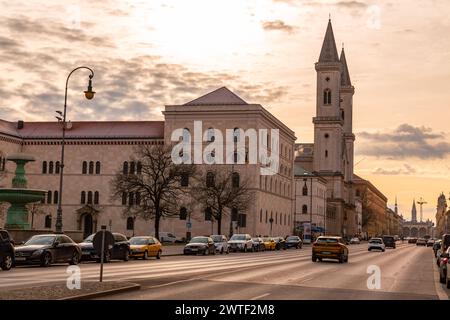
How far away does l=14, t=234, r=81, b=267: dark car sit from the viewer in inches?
1211

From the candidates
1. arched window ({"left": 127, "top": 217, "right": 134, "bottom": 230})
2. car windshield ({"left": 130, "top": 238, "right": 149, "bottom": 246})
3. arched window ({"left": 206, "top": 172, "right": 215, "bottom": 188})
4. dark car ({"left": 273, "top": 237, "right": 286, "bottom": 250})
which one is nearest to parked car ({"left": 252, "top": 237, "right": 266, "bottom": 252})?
dark car ({"left": 273, "top": 237, "right": 286, "bottom": 250})

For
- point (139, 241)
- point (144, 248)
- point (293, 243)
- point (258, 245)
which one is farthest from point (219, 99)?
point (144, 248)

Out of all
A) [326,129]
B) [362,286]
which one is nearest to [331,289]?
[362,286]

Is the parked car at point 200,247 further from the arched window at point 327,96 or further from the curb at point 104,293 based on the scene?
the arched window at point 327,96

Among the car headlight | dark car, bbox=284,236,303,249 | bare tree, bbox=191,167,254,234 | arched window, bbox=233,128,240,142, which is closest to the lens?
the car headlight

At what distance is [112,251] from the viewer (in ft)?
124

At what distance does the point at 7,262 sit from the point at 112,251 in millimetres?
9922

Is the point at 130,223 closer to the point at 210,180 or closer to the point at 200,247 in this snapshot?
the point at 210,180

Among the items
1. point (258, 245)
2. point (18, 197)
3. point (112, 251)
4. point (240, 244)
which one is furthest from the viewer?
point (258, 245)

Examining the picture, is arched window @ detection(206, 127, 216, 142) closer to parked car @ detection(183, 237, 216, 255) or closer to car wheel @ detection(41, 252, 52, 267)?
parked car @ detection(183, 237, 216, 255)

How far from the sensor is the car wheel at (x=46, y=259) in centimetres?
3105

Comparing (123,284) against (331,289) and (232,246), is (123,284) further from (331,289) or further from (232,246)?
(232,246)

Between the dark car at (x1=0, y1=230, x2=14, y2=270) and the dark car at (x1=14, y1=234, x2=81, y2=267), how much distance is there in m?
2.17

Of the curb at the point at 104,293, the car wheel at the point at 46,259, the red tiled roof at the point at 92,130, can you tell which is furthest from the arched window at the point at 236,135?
the curb at the point at 104,293
